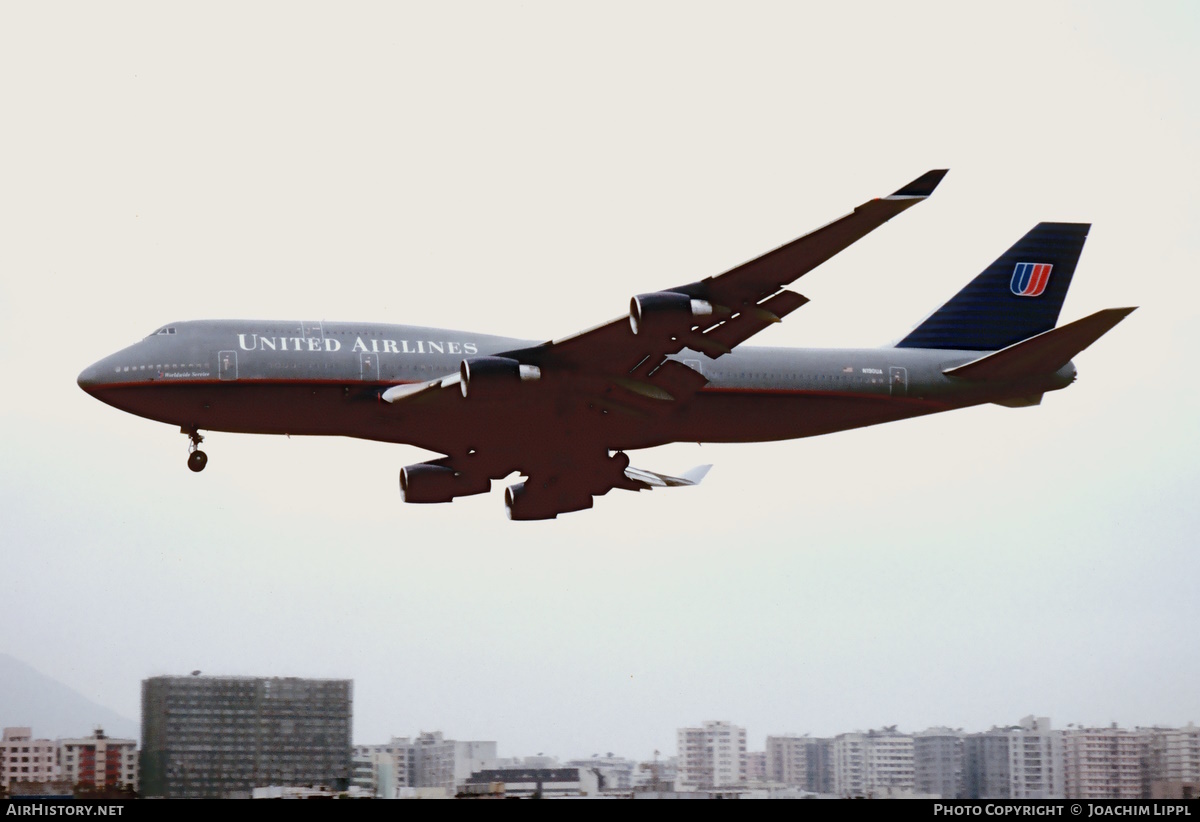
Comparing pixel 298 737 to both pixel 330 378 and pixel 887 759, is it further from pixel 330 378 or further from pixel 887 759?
pixel 887 759

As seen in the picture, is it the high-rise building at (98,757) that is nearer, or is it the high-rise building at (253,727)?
the high-rise building at (98,757)

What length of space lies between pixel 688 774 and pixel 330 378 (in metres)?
14.1

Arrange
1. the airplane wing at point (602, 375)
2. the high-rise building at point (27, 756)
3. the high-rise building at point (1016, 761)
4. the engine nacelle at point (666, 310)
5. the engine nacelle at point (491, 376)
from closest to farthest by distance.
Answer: the high-rise building at point (27, 756) → the airplane wing at point (602, 375) → the engine nacelle at point (666, 310) → the engine nacelle at point (491, 376) → the high-rise building at point (1016, 761)

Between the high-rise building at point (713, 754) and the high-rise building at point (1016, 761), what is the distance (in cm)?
639

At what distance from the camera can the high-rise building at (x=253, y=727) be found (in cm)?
3278

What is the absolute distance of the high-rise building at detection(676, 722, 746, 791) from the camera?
114 feet

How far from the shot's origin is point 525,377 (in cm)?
3316

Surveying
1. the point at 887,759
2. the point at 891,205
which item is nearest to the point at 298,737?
the point at 887,759

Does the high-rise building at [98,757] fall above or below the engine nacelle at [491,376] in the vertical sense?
below

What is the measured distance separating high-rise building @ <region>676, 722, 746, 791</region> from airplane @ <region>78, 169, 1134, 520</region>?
835 cm

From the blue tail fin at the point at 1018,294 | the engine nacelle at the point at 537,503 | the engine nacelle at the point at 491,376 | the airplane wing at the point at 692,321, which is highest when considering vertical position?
the blue tail fin at the point at 1018,294

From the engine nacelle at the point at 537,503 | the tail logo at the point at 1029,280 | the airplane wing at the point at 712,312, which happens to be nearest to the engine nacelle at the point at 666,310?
the airplane wing at the point at 712,312

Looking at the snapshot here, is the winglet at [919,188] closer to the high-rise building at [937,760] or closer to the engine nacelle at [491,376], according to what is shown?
the engine nacelle at [491,376]

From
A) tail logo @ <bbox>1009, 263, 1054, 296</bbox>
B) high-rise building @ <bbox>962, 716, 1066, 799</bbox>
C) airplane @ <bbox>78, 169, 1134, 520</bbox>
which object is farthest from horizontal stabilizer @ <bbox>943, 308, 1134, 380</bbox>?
high-rise building @ <bbox>962, 716, 1066, 799</bbox>
